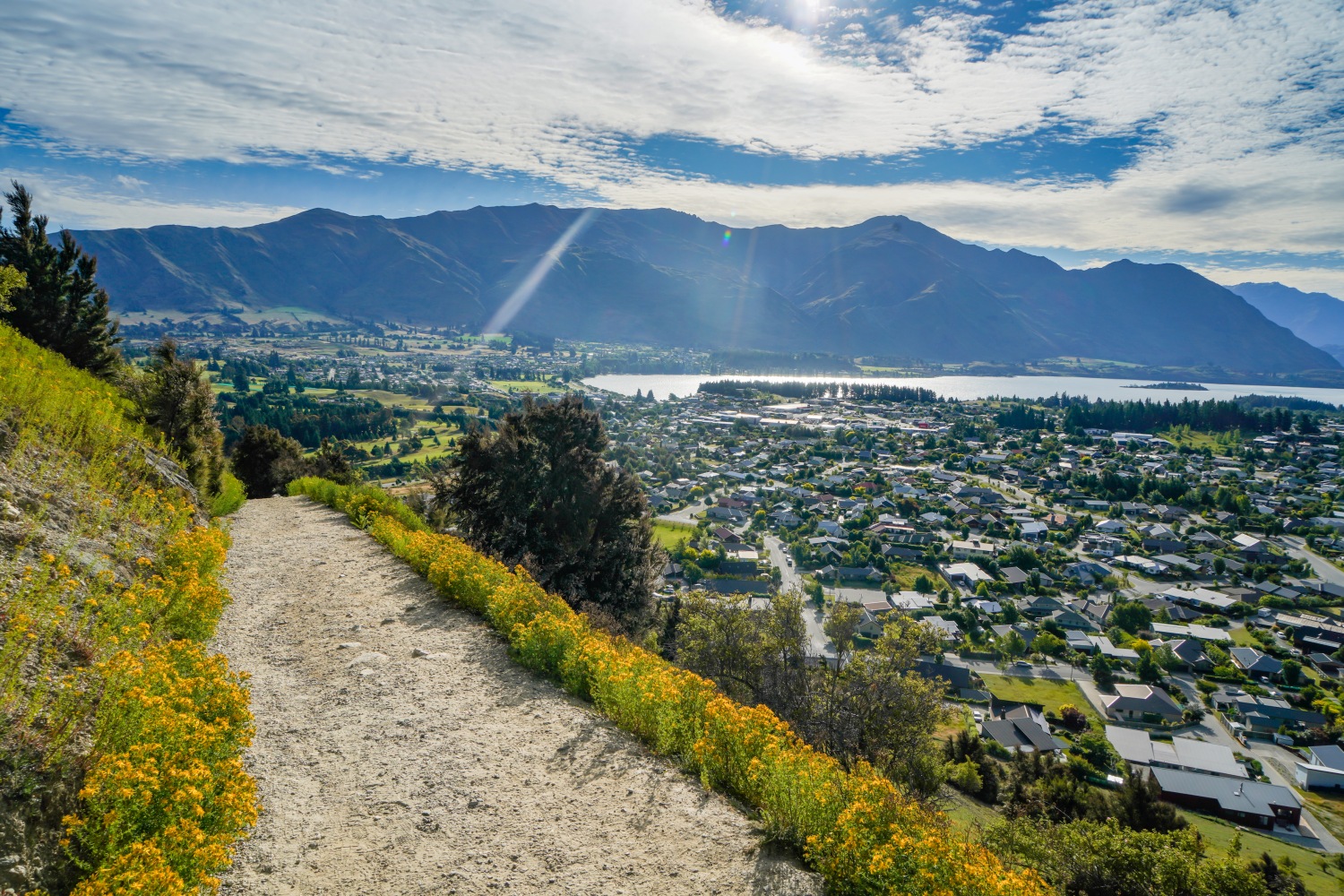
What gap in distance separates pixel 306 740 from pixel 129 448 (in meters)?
6.21

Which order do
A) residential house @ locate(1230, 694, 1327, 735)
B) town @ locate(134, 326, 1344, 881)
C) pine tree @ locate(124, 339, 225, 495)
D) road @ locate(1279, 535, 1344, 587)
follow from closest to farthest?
pine tree @ locate(124, 339, 225, 495)
town @ locate(134, 326, 1344, 881)
residential house @ locate(1230, 694, 1327, 735)
road @ locate(1279, 535, 1344, 587)

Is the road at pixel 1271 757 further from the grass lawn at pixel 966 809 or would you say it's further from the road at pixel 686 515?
the road at pixel 686 515

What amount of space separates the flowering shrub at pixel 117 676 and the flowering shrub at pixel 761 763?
284 cm

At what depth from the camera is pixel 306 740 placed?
194 inches

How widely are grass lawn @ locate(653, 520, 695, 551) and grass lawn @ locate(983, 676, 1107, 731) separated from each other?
22.7 meters

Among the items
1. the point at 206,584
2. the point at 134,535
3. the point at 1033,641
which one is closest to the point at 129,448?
the point at 134,535

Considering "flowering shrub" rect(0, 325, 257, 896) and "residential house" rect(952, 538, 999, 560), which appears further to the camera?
"residential house" rect(952, 538, 999, 560)

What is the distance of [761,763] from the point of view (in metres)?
4.55

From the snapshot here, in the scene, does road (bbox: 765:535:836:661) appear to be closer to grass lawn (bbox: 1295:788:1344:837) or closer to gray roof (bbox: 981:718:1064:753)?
gray roof (bbox: 981:718:1064:753)

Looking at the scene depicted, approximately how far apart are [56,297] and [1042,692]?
38.6m

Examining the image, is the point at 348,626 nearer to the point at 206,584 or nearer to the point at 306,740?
the point at 206,584

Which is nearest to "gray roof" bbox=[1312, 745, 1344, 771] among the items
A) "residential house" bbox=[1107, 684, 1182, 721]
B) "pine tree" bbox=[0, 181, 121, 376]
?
"residential house" bbox=[1107, 684, 1182, 721]

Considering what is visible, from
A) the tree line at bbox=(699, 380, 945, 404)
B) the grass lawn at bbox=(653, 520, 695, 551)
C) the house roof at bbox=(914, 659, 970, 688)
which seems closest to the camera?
the house roof at bbox=(914, 659, 970, 688)

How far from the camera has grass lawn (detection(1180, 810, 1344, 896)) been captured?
58.1 ft
